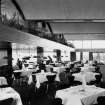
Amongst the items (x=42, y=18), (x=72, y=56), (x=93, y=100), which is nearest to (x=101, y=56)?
(x=72, y=56)

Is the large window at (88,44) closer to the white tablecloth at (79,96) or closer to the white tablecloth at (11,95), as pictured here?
the white tablecloth at (79,96)

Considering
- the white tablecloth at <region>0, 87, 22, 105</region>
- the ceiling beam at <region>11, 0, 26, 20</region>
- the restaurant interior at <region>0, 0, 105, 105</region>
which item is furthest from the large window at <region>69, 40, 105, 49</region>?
the white tablecloth at <region>0, 87, 22, 105</region>

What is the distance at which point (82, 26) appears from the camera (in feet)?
43.0

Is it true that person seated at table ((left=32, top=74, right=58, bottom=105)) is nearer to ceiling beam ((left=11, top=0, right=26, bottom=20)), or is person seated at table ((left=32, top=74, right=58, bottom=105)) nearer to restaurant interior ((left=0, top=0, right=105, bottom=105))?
restaurant interior ((left=0, top=0, right=105, bottom=105))

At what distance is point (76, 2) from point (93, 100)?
4422 millimetres

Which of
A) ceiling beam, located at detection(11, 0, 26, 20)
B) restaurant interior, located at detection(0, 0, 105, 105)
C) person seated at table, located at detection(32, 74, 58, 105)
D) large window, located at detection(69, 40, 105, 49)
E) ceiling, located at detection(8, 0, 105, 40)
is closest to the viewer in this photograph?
restaurant interior, located at detection(0, 0, 105, 105)

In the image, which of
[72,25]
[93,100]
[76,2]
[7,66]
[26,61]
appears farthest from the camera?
[26,61]

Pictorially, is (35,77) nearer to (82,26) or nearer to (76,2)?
(76,2)

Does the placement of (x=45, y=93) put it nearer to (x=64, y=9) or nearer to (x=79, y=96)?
(x=79, y=96)

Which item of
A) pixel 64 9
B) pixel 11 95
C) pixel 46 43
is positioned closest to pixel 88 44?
pixel 64 9

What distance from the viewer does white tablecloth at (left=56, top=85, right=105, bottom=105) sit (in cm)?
505

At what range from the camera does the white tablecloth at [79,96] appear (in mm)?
5047

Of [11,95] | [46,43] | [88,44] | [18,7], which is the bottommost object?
[11,95]

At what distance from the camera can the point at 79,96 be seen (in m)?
5.15
